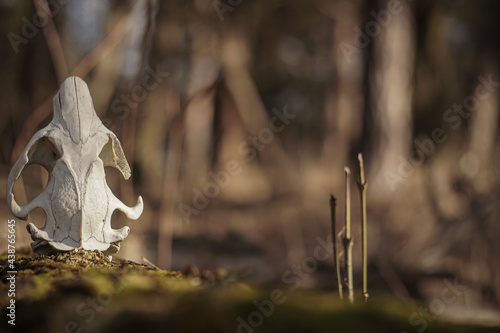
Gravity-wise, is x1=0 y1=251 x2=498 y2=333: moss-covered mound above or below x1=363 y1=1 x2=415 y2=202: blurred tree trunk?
below

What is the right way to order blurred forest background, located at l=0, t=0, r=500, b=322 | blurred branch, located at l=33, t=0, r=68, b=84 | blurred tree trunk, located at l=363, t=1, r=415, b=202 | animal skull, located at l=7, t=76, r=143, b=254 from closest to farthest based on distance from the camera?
animal skull, located at l=7, t=76, r=143, b=254 < blurred branch, located at l=33, t=0, r=68, b=84 < blurred forest background, located at l=0, t=0, r=500, b=322 < blurred tree trunk, located at l=363, t=1, r=415, b=202

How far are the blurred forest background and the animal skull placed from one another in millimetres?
1677

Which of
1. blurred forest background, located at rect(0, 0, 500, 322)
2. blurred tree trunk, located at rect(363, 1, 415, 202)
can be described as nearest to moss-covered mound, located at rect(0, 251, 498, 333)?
blurred forest background, located at rect(0, 0, 500, 322)

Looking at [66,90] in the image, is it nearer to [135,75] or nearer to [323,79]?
[135,75]

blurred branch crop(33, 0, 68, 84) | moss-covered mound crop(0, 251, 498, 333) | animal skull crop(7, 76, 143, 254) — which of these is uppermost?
blurred branch crop(33, 0, 68, 84)

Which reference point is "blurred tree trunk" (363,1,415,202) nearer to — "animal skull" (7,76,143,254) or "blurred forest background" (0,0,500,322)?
"blurred forest background" (0,0,500,322)

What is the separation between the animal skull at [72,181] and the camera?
57.9 inches

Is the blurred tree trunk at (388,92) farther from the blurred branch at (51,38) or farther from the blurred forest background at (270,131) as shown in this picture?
the blurred branch at (51,38)

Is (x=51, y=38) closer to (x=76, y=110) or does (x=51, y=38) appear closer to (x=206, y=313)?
(x=76, y=110)

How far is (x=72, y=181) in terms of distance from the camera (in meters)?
1.48

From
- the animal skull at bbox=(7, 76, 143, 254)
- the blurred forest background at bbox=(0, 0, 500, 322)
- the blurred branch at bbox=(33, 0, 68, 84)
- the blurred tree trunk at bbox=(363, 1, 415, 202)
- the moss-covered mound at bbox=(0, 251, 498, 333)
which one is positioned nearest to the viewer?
the moss-covered mound at bbox=(0, 251, 498, 333)

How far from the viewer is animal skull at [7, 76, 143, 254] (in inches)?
57.9

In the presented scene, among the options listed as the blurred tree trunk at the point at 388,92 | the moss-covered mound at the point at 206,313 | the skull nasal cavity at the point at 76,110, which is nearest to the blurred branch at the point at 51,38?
the skull nasal cavity at the point at 76,110

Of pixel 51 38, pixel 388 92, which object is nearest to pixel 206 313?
pixel 51 38
